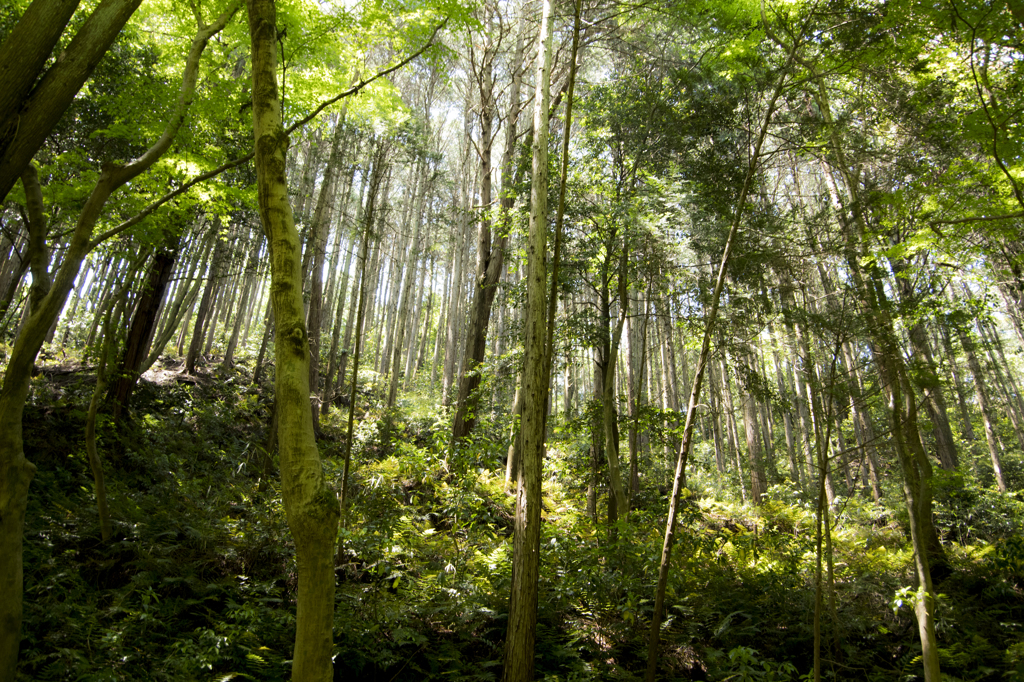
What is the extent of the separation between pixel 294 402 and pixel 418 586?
134 inches

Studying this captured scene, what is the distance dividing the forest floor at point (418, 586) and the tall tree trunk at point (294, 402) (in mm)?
2042

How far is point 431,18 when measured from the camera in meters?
4.92

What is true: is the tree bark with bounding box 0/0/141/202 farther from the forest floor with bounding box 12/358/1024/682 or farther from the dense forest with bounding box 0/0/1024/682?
the forest floor with bounding box 12/358/1024/682

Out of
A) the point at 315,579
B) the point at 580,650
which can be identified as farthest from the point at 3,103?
the point at 580,650

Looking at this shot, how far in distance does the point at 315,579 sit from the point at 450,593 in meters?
3.04

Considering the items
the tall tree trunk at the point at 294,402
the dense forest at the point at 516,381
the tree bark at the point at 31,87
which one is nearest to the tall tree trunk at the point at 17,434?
A: the dense forest at the point at 516,381

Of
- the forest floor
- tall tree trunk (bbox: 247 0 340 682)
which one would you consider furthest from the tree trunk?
tall tree trunk (bbox: 247 0 340 682)

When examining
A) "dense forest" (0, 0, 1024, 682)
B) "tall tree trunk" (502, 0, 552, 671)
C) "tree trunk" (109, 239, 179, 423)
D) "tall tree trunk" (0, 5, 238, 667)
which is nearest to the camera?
"tall tree trunk" (0, 5, 238, 667)

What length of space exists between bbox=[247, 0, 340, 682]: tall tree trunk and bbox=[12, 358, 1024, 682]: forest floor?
2.04 metres

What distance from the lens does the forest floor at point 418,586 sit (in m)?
3.69

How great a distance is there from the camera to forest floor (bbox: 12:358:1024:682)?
369 cm

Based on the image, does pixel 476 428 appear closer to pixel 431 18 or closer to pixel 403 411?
pixel 403 411

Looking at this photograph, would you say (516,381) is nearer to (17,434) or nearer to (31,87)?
(17,434)

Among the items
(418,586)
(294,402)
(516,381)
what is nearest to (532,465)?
(418,586)
